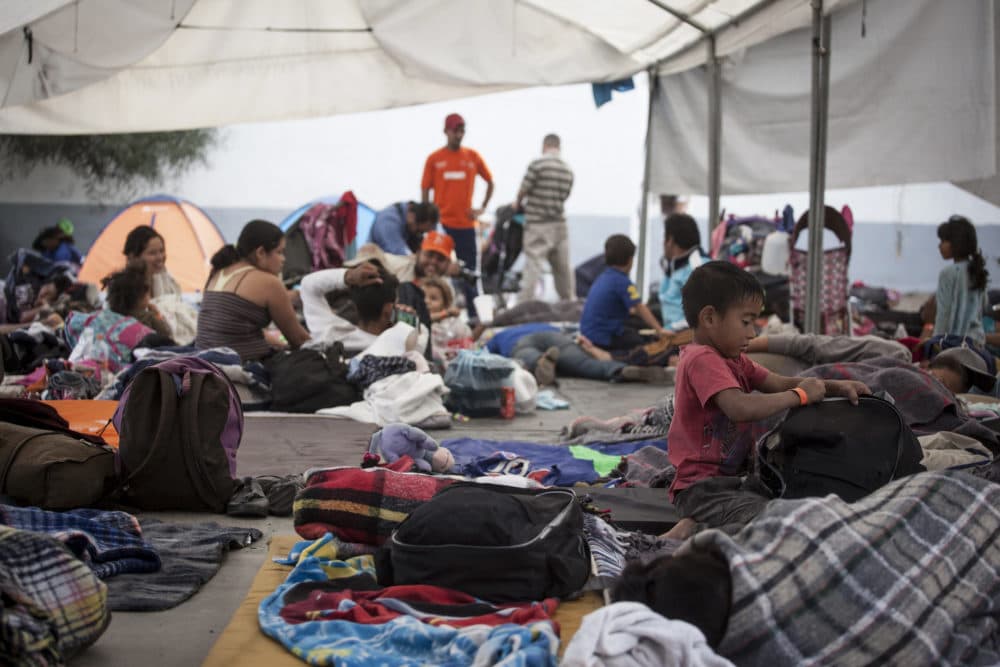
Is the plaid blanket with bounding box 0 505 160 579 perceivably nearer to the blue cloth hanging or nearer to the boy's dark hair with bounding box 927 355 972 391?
the boy's dark hair with bounding box 927 355 972 391

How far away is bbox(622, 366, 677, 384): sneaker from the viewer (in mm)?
7559

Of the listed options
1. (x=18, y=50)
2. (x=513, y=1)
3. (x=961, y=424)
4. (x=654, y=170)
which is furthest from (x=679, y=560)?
(x=654, y=170)

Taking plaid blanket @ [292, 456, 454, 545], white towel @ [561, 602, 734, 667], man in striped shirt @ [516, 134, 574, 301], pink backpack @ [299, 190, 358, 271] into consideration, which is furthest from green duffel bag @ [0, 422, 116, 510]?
man in striped shirt @ [516, 134, 574, 301]

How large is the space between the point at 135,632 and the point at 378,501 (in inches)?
30.8

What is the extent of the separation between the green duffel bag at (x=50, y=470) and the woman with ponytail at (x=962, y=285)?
→ 17.2 feet

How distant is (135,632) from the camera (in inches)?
103

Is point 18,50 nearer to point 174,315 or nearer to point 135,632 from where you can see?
point 174,315

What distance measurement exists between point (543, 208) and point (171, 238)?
521 cm

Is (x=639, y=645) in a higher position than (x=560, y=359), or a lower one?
higher

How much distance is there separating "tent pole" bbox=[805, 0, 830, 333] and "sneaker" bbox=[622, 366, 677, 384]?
3.70ft

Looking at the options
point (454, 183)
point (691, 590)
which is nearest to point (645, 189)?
point (454, 183)

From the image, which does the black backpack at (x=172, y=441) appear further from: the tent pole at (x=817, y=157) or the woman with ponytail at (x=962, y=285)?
the woman with ponytail at (x=962, y=285)

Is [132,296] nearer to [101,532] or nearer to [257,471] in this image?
[257,471]

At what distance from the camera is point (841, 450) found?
320 cm
